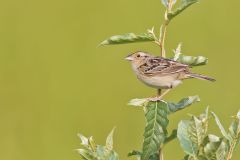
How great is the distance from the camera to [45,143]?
51.6 ft

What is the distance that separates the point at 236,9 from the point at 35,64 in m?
5.34

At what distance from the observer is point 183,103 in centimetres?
439

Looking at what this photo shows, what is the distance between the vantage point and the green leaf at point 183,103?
4375mm

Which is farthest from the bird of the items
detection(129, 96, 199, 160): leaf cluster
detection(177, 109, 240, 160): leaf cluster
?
detection(177, 109, 240, 160): leaf cluster

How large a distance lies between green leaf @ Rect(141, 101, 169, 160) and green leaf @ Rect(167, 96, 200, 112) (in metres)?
0.03

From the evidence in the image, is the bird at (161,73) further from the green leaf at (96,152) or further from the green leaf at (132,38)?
the green leaf at (96,152)

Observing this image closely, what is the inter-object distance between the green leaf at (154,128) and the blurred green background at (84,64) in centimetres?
995

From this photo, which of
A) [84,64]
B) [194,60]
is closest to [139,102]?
[194,60]

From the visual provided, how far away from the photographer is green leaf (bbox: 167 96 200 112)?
4.38 metres

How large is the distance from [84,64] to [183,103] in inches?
593

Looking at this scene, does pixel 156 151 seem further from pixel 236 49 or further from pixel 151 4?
pixel 151 4

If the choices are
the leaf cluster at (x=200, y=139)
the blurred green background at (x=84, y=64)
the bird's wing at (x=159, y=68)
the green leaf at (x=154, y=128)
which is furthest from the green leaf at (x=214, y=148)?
the blurred green background at (x=84, y=64)

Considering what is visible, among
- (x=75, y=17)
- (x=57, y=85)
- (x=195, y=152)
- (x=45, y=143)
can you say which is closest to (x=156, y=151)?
(x=195, y=152)

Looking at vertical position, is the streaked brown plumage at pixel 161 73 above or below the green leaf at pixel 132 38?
below
